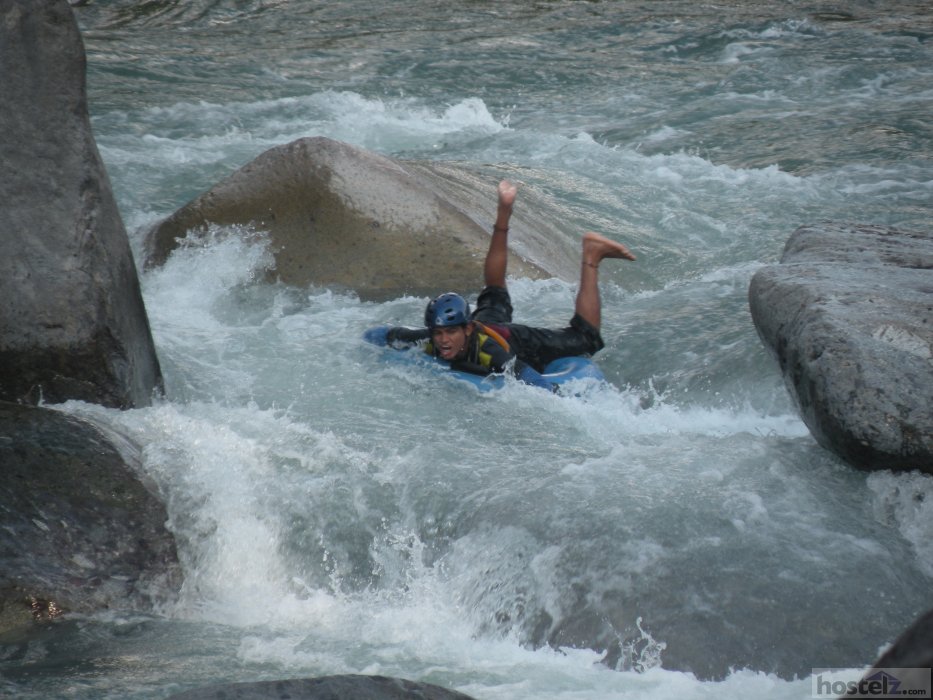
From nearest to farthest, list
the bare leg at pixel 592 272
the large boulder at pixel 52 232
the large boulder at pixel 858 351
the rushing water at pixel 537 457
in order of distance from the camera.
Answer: the rushing water at pixel 537 457 < the large boulder at pixel 858 351 < the large boulder at pixel 52 232 < the bare leg at pixel 592 272

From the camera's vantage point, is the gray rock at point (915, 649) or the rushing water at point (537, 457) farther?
the rushing water at point (537, 457)

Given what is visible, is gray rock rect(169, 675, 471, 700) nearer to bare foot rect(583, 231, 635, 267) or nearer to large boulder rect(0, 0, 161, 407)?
large boulder rect(0, 0, 161, 407)

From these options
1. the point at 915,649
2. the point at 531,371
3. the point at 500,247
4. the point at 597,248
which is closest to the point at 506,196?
the point at 500,247

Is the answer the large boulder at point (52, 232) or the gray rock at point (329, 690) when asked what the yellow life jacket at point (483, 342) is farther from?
the gray rock at point (329, 690)

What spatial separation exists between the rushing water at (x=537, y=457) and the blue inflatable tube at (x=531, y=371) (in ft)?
0.33

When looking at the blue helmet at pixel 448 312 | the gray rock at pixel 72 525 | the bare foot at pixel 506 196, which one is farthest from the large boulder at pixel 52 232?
the bare foot at pixel 506 196

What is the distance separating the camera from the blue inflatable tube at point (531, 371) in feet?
21.5

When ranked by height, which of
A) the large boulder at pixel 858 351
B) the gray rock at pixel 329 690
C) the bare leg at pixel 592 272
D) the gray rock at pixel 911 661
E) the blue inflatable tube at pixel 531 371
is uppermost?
the gray rock at pixel 911 661

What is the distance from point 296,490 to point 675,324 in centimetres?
337

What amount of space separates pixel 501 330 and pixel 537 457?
4.71 feet

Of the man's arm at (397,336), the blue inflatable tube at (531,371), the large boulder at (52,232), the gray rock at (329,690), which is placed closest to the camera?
A: the gray rock at (329,690)

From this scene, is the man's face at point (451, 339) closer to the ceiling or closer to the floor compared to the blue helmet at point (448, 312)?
closer to the floor

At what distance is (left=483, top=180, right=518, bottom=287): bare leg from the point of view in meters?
7.27

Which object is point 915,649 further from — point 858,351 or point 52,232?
point 52,232
